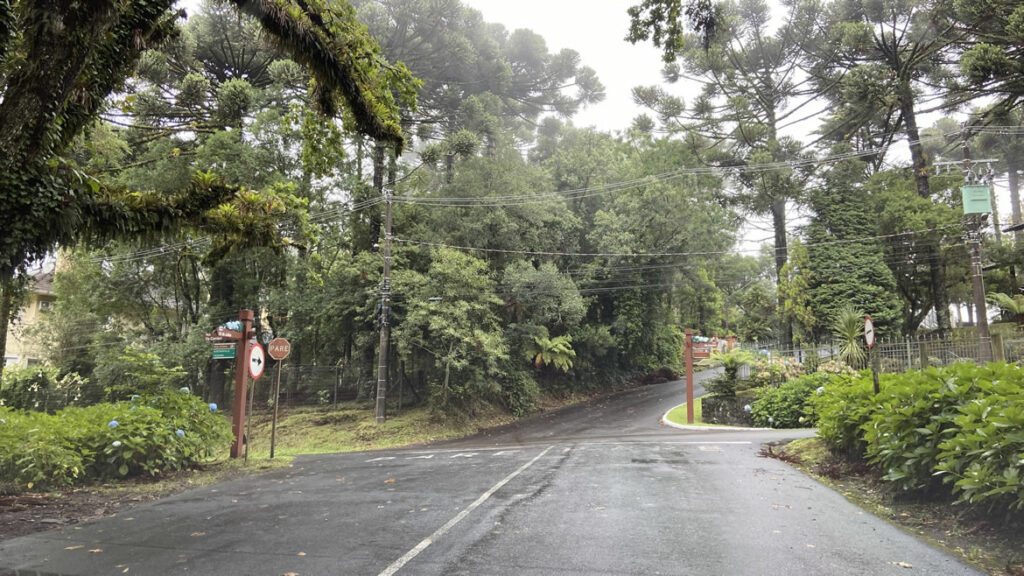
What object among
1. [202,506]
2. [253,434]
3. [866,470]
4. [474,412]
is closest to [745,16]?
[474,412]

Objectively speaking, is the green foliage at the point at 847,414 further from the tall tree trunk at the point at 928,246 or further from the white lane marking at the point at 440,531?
the tall tree trunk at the point at 928,246

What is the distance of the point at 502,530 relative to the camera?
5480 millimetres

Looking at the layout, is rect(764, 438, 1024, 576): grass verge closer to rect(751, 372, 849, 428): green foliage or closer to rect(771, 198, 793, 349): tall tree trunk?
rect(751, 372, 849, 428): green foliage

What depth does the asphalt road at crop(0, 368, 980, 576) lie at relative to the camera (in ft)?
14.7

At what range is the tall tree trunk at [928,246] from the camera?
26719 mm

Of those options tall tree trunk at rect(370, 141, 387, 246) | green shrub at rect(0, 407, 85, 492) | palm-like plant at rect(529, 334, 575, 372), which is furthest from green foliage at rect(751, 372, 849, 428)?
tall tree trunk at rect(370, 141, 387, 246)

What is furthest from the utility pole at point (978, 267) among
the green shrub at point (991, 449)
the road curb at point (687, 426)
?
the green shrub at point (991, 449)

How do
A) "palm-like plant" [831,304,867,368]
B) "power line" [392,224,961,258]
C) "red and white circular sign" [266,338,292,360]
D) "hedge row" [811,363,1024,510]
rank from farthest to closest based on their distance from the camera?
"power line" [392,224,961,258] → "palm-like plant" [831,304,867,368] → "red and white circular sign" [266,338,292,360] → "hedge row" [811,363,1024,510]

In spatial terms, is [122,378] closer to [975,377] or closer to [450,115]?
[450,115]

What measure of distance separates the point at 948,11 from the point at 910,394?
24444 mm

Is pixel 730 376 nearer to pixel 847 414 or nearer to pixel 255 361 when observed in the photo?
pixel 847 414

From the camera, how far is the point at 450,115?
31.3 meters

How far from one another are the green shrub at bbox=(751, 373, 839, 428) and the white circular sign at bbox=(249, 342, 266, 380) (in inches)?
566

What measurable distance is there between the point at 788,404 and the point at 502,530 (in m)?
15.0
